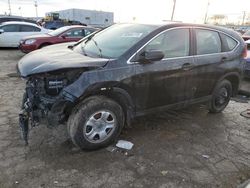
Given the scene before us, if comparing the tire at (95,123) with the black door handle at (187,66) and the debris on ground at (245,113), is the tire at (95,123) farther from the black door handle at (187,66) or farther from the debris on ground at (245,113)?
the debris on ground at (245,113)

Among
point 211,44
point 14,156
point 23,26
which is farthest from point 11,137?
point 23,26

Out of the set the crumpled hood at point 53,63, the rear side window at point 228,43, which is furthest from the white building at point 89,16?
the crumpled hood at point 53,63

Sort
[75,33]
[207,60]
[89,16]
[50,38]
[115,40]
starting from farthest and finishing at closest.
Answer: [89,16]
[75,33]
[50,38]
[207,60]
[115,40]

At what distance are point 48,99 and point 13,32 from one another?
39.0 feet

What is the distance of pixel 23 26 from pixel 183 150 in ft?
41.6

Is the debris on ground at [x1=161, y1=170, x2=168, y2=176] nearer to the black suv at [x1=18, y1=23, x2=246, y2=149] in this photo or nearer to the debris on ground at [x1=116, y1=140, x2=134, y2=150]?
the debris on ground at [x1=116, y1=140, x2=134, y2=150]

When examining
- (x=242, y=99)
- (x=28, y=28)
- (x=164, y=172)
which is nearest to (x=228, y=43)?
(x=242, y=99)

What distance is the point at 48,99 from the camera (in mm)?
3434

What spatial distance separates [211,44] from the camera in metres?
4.77

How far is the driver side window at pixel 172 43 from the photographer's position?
3979 mm

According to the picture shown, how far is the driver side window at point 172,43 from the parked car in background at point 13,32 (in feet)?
37.9

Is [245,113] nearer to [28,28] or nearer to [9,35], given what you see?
[28,28]

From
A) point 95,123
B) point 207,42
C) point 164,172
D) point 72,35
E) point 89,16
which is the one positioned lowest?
point 164,172

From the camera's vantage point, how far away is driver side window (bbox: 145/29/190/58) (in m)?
3.98
